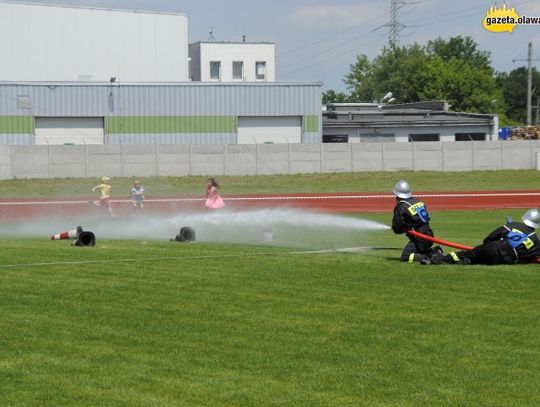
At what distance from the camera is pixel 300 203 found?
139ft

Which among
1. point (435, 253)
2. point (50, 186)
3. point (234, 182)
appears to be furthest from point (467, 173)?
point (435, 253)

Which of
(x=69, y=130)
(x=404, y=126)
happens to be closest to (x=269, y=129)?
(x=404, y=126)

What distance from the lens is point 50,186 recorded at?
1923 inches

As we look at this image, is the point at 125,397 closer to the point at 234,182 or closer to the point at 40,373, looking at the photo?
the point at 40,373

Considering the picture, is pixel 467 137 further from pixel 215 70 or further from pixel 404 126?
pixel 215 70

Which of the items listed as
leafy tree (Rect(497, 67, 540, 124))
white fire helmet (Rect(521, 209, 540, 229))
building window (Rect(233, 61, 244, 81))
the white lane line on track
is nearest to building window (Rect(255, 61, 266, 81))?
building window (Rect(233, 61, 244, 81))

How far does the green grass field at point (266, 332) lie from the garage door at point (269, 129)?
4760 centimetres

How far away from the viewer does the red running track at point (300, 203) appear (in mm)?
38750

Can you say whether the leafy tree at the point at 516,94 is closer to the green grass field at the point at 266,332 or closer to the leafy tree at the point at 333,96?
the leafy tree at the point at 333,96

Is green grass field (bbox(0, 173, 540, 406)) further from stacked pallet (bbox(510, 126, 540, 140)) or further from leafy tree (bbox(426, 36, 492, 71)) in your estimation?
leafy tree (bbox(426, 36, 492, 71))

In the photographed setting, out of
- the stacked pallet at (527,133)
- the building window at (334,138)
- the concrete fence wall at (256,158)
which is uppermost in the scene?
the stacked pallet at (527,133)

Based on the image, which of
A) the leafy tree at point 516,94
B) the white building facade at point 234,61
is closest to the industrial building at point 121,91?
the white building facade at point 234,61

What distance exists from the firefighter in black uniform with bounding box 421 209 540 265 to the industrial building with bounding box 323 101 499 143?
55.5 m

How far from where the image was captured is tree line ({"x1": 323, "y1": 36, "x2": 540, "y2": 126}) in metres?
121
